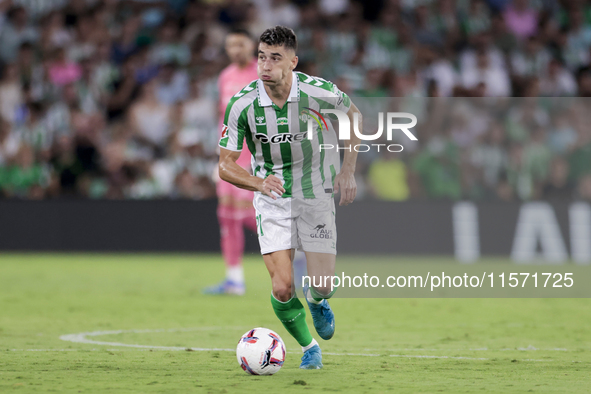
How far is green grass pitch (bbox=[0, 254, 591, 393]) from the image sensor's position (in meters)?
5.15

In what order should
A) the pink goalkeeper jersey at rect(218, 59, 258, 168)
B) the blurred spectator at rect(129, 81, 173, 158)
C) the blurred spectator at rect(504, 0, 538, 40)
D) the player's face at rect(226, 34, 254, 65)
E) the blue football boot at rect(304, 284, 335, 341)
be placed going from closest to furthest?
the blue football boot at rect(304, 284, 335, 341), the player's face at rect(226, 34, 254, 65), the pink goalkeeper jersey at rect(218, 59, 258, 168), the blurred spectator at rect(129, 81, 173, 158), the blurred spectator at rect(504, 0, 538, 40)

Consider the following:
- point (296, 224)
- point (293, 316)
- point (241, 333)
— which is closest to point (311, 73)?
point (241, 333)

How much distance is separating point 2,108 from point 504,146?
8859 mm

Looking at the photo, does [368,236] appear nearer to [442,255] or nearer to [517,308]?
[442,255]

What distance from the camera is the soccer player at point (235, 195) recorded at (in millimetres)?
9852

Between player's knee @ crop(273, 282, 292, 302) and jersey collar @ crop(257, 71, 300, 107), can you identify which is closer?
player's knee @ crop(273, 282, 292, 302)

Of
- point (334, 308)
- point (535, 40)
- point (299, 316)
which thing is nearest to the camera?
point (299, 316)

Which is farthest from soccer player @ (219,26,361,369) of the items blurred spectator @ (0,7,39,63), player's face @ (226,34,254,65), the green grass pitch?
blurred spectator @ (0,7,39,63)

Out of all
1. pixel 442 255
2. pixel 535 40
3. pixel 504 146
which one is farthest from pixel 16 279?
pixel 535 40

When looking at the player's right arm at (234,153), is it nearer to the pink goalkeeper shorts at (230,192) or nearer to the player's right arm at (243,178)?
the player's right arm at (243,178)

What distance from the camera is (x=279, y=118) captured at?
5836 millimetres

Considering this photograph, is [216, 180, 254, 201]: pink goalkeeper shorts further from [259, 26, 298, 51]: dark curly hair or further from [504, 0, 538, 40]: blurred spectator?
[504, 0, 538, 40]: blurred spectator

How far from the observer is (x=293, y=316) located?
5.73 meters

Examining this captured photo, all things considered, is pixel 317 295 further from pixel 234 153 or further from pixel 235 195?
pixel 235 195
